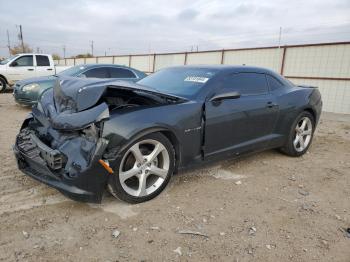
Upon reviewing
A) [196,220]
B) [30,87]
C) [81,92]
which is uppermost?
[81,92]

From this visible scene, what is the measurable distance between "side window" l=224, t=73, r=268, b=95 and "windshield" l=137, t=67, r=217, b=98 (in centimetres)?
28

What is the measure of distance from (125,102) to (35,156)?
1.05m

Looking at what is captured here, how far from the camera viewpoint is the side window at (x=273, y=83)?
4.48 m

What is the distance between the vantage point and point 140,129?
2.86 meters

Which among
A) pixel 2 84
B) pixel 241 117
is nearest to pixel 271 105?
pixel 241 117

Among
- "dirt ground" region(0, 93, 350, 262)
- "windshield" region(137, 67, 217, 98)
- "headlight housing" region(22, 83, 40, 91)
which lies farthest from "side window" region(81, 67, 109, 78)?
"dirt ground" region(0, 93, 350, 262)

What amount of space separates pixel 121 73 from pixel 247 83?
547 centimetres

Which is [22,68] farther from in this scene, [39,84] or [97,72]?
[97,72]

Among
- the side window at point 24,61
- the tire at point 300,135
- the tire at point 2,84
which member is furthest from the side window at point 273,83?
the tire at point 2,84

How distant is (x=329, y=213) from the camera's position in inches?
122

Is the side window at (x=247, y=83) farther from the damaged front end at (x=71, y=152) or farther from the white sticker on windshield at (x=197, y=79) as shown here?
the damaged front end at (x=71, y=152)

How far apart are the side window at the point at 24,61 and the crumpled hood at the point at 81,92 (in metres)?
10.5

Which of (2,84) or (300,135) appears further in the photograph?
(2,84)

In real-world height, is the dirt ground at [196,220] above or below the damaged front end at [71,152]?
below
